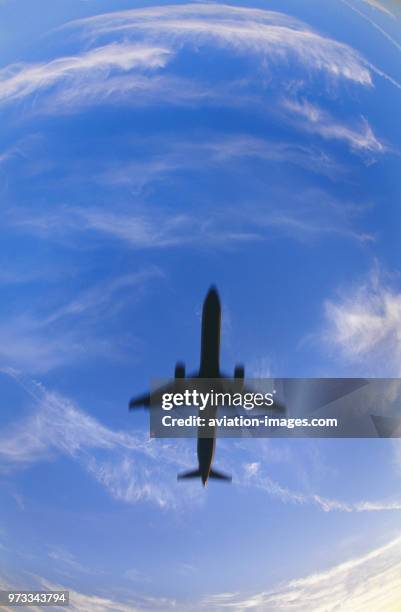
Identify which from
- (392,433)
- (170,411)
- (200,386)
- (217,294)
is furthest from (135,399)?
(392,433)

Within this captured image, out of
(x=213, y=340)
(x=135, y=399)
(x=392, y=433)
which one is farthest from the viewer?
(x=135, y=399)

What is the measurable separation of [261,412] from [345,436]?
2013 cm

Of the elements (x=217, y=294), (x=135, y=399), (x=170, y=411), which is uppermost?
(x=217, y=294)

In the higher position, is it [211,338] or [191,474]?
[211,338]

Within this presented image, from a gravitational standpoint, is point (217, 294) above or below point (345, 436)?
above

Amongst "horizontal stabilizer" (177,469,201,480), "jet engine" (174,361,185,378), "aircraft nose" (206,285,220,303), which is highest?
"aircraft nose" (206,285,220,303)

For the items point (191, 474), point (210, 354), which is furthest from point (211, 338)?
point (191, 474)

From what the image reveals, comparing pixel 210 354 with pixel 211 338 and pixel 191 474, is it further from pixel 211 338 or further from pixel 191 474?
pixel 191 474

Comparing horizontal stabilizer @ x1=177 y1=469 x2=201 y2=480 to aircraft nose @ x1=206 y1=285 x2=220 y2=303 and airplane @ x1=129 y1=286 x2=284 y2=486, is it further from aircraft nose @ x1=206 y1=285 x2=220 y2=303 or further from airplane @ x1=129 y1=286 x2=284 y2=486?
aircraft nose @ x1=206 y1=285 x2=220 y2=303

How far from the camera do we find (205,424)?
84812 mm

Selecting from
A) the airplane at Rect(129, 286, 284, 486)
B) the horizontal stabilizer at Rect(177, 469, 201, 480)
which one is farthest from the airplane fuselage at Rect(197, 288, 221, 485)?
the horizontal stabilizer at Rect(177, 469, 201, 480)

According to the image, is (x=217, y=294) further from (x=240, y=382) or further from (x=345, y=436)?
(x=345, y=436)

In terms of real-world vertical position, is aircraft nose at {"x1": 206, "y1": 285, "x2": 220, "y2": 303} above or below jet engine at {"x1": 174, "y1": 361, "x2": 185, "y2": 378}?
above

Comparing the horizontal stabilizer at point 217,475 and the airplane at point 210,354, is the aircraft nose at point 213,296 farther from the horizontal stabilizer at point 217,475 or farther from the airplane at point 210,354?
the horizontal stabilizer at point 217,475
